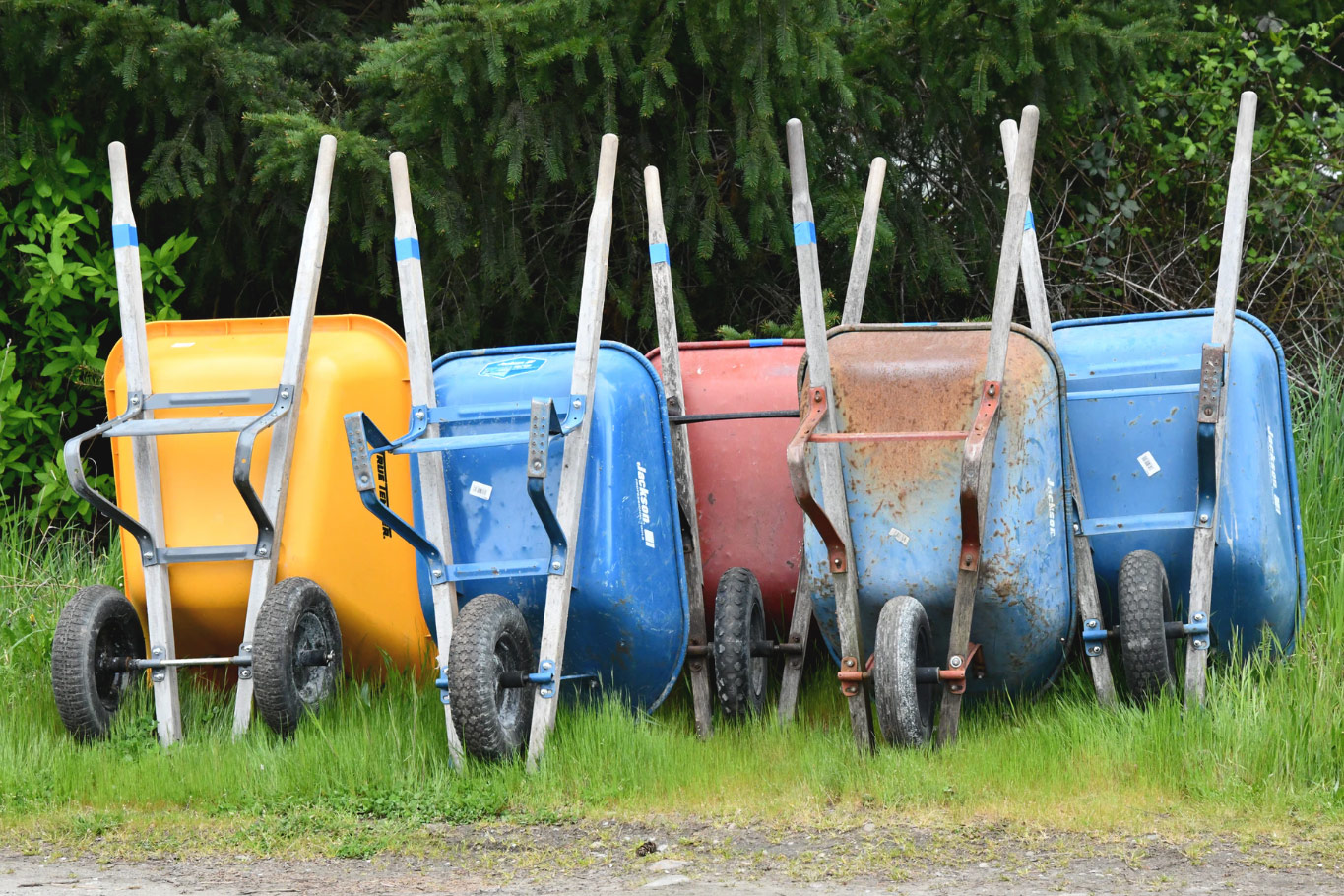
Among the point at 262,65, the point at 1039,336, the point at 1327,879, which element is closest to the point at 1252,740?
the point at 1327,879

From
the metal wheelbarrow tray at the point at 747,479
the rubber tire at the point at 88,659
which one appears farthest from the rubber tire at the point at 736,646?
the rubber tire at the point at 88,659

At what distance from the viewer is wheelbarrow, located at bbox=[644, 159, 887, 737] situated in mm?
Result: 4398

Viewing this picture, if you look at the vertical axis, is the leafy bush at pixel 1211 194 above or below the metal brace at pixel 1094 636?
above

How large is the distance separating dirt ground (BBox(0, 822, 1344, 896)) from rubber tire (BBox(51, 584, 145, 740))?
1.93 feet

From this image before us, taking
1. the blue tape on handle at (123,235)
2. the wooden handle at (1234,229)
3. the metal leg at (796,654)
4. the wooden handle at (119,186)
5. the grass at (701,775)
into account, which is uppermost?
the wooden handle at (119,186)

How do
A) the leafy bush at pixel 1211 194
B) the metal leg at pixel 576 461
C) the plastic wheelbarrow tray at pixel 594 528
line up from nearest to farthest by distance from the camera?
1. the metal leg at pixel 576 461
2. the plastic wheelbarrow tray at pixel 594 528
3. the leafy bush at pixel 1211 194

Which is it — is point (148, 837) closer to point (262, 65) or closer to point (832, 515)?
point (832, 515)

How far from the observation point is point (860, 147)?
5.75 meters

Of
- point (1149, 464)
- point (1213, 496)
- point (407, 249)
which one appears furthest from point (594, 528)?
point (1213, 496)

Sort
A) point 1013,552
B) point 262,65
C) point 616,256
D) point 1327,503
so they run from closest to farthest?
point 1013,552 → point 1327,503 → point 262,65 → point 616,256

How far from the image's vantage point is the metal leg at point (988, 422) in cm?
359

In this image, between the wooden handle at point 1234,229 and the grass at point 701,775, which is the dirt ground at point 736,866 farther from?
the wooden handle at point 1234,229

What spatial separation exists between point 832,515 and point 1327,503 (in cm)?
236

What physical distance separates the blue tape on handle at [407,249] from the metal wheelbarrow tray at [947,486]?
4.14ft
